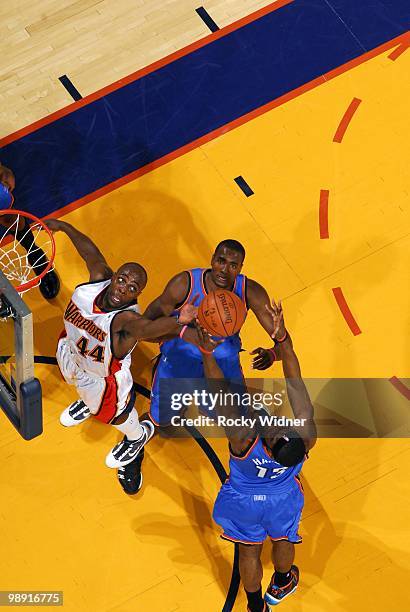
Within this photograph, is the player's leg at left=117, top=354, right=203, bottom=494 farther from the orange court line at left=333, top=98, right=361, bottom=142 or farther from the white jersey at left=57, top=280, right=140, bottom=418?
the orange court line at left=333, top=98, right=361, bottom=142

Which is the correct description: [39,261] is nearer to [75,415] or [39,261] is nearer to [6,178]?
[6,178]

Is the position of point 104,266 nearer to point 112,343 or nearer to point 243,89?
point 112,343

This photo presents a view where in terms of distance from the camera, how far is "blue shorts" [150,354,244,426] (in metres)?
8.65

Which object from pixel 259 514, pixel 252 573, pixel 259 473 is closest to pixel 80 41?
pixel 259 473

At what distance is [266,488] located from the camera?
7.79 meters

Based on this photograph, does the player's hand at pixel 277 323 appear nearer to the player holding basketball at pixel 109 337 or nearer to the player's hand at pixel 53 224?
the player holding basketball at pixel 109 337

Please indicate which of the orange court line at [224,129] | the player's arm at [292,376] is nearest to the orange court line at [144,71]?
the orange court line at [224,129]

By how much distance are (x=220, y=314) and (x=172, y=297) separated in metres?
0.95

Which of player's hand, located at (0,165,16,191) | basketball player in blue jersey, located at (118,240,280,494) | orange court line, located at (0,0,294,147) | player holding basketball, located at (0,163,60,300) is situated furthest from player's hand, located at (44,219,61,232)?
orange court line, located at (0,0,294,147)

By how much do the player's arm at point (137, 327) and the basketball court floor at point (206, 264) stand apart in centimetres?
154

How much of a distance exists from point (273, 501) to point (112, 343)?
5.84ft

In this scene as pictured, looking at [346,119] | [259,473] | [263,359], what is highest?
[346,119]

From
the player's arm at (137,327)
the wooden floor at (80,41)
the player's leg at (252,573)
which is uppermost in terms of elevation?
the wooden floor at (80,41)

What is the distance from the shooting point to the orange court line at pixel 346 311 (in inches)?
382
